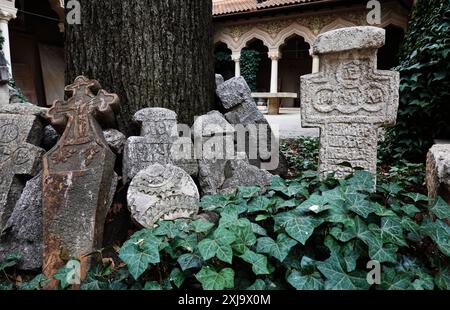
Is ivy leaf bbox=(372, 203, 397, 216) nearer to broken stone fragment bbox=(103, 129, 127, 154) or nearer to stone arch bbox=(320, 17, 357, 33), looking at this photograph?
broken stone fragment bbox=(103, 129, 127, 154)

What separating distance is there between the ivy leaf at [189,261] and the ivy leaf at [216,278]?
2.7 inches

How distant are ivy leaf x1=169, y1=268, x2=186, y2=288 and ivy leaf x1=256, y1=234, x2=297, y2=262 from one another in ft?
1.09

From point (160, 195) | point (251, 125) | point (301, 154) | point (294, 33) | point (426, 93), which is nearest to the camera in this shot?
point (160, 195)

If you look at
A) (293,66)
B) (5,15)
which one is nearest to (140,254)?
(5,15)

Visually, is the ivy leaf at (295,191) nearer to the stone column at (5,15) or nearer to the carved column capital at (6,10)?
the stone column at (5,15)

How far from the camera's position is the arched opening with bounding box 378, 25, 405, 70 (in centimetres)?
1293

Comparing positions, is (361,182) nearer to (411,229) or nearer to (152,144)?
(411,229)

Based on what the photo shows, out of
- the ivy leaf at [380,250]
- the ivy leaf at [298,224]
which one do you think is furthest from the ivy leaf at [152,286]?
the ivy leaf at [380,250]

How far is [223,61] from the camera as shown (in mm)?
14836

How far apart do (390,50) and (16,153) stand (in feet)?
49.5

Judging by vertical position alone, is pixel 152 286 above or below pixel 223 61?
below

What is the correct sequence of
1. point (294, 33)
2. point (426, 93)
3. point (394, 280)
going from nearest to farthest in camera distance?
1. point (394, 280)
2. point (426, 93)
3. point (294, 33)

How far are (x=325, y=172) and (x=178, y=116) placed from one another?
1.33 metres

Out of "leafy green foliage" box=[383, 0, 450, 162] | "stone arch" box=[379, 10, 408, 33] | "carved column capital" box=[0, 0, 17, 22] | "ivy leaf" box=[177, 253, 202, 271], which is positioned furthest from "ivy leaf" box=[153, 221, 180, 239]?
"stone arch" box=[379, 10, 408, 33]
